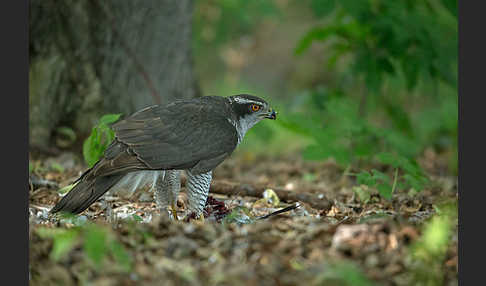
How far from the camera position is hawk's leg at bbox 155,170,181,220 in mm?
4855

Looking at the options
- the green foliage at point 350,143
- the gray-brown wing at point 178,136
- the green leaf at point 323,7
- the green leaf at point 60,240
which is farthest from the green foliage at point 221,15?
the green leaf at point 60,240

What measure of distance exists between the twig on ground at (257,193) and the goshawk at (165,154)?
2.82 ft

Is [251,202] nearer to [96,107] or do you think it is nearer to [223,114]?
[223,114]

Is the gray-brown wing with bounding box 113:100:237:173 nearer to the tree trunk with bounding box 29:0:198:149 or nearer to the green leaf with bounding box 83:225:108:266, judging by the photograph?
the green leaf with bounding box 83:225:108:266

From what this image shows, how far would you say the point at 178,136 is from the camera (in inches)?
183

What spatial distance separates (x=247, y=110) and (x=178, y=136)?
0.86m

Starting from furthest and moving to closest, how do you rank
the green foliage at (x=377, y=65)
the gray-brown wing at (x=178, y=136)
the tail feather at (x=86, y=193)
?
the green foliage at (x=377, y=65) < the gray-brown wing at (x=178, y=136) < the tail feather at (x=86, y=193)

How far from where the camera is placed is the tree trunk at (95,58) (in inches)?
257

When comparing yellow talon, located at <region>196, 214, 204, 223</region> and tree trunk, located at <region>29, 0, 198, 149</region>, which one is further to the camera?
tree trunk, located at <region>29, 0, 198, 149</region>


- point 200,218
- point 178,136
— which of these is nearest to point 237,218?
point 200,218

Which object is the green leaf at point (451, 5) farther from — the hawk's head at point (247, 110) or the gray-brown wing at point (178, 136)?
the gray-brown wing at point (178, 136)

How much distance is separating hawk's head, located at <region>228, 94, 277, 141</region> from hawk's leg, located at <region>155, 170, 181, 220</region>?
30.3 inches

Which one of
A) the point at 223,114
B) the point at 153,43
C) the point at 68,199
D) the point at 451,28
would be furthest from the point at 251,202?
the point at 451,28

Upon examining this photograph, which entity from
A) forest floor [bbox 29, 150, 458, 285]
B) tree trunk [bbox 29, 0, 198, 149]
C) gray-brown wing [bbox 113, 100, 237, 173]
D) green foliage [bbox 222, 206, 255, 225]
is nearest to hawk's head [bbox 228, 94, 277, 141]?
gray-brown wing [bbox 113, 100, 237, 173]
